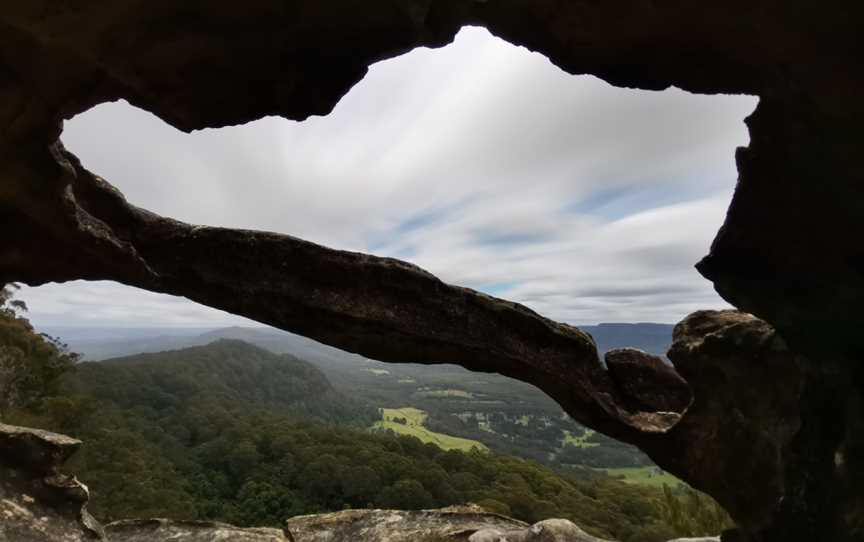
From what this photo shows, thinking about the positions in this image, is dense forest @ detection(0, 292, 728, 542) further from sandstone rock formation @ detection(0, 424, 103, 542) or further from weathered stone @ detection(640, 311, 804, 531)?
sandstone rock formation @ detection(0, 424, 103, 542)

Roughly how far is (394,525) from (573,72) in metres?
14.5

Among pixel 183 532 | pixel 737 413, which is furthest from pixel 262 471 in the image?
pixel 737 413

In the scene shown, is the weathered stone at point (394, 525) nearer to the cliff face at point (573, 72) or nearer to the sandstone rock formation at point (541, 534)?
the sandstone rock formation at point (541, 534)

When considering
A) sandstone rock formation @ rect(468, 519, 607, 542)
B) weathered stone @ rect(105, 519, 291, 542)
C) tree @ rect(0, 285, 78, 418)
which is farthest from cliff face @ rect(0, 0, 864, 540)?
tree @ rect(0, 285, 78, 418)

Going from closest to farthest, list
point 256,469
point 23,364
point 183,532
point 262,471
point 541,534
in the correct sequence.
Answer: point 541,534 < point 183,532 < point 23,364 < point 262,471 < point 256,469

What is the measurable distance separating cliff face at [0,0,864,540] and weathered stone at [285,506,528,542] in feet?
22.1

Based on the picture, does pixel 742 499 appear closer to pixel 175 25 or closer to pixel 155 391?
pixel 175 25

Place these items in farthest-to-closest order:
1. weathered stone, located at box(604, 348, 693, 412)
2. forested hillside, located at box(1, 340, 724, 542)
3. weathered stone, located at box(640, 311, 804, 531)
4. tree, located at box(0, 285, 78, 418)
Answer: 1. forested hillside, located at box(1, 340, 724, 542)
2. tree, located at box(0, 285, 78, 418)
3. weathered stone, located at box(604, 348, 693, 412)
4. weathered stone, located at box(640, 311, 804, 531)

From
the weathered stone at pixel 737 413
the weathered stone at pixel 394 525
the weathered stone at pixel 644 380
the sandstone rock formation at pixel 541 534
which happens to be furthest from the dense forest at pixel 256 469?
the weathered stone at pixel 737 413

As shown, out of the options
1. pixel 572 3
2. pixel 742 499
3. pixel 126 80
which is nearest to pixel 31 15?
pixel 126 80

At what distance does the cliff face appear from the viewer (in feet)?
21.5

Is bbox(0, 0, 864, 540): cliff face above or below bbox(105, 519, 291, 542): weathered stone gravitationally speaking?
above

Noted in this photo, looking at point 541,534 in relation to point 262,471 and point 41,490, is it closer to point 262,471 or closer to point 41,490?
point 41,490

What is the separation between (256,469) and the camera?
325ft
